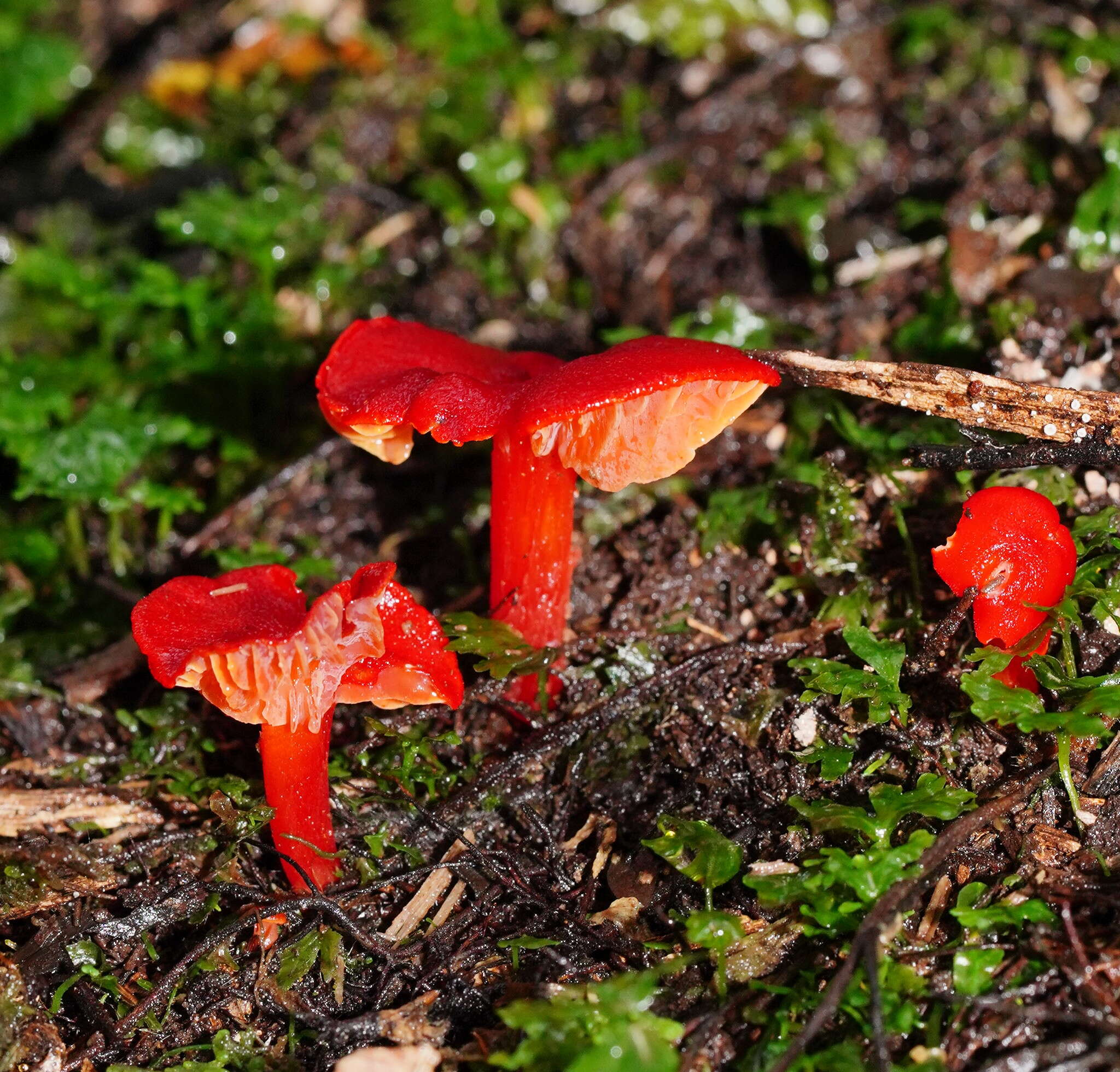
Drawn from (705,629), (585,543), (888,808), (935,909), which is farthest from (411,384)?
(935,909)

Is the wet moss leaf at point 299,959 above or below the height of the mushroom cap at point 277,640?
below

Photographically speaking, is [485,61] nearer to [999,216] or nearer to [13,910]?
[999,216]

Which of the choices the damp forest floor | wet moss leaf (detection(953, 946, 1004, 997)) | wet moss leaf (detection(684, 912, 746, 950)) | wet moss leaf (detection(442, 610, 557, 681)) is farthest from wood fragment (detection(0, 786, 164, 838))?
wet moss leaf (detection(953, 946, 1004, 997))

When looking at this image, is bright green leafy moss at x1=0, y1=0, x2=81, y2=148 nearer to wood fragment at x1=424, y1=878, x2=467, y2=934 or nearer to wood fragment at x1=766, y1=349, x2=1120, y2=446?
wood fragment at x1=766, y1=349, x2=1120, y2=446

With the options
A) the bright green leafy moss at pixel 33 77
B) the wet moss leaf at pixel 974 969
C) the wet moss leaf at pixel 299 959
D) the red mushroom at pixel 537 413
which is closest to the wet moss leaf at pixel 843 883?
the wet moss leaf at pixel 974 969

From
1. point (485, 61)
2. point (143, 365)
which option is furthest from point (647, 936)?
point (485, 61)

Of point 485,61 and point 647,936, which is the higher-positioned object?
point 485,61

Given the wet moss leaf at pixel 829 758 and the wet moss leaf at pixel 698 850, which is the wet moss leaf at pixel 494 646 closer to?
the wet moss leaf at pixel 698 850
